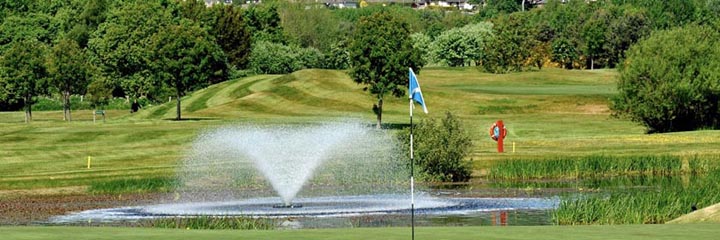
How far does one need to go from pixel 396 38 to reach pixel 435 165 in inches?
1072

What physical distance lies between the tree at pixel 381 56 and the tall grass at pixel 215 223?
148 feet

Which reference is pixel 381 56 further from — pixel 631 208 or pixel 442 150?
pixel 631 208

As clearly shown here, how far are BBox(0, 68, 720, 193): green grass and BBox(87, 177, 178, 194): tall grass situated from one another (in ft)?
2.06

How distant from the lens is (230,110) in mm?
109812

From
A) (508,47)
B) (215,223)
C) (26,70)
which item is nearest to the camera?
(215,223)

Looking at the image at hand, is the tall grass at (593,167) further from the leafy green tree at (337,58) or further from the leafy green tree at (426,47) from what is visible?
the leafy green tree at (426,47)

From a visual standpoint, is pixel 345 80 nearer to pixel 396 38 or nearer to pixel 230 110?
pixel 230 110

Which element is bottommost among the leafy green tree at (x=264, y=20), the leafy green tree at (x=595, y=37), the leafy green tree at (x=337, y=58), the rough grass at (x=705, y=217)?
the rough grass at (x=705, y=217)

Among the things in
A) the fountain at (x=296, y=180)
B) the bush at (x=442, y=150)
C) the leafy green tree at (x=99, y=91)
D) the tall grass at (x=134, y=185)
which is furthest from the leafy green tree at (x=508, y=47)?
the tall grass at (x=134, y=185)

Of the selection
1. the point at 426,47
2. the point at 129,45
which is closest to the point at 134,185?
the point at 129,45

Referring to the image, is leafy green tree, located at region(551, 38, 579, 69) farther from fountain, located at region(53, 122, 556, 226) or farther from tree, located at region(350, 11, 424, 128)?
fountain, located at region(53, 122, 556, 226)

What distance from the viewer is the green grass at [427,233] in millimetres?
31828

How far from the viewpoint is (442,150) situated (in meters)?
62.6

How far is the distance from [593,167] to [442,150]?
7.56 m
